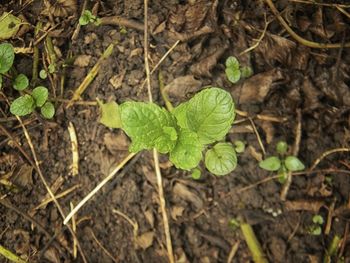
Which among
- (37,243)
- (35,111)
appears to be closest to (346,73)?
(35,111)

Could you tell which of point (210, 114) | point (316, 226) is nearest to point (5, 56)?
point (210, 114)

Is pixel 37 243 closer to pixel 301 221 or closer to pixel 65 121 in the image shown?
pixel 65 121

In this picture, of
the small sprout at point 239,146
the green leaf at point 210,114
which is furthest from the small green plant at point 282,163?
the green leaf at point 210,114

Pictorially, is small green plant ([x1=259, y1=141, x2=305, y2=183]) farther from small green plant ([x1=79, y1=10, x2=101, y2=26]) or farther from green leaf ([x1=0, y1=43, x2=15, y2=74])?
green leaf ([x1=0, y1=43, x2=15, y2=74])

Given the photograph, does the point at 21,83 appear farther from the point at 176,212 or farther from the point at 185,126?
the point at 176,212

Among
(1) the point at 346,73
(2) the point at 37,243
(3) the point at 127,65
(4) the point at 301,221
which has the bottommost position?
(4) the point at 301,221

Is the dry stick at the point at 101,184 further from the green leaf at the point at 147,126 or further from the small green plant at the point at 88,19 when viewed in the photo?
the small green plant at the point at 88,19

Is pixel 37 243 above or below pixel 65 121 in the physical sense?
below
